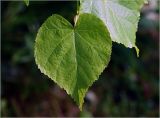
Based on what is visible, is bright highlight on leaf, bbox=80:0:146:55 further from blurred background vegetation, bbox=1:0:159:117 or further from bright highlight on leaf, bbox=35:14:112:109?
blurred background vegetation, bbox=1:0:159:117

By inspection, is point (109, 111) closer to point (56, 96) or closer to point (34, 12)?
point (56, 96)

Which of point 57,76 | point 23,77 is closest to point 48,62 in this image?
point 57,76

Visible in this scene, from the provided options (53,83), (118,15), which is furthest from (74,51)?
(53,83)

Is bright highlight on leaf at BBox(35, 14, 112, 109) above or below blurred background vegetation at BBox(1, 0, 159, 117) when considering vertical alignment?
above

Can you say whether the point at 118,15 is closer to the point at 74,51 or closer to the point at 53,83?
the point at 74,51

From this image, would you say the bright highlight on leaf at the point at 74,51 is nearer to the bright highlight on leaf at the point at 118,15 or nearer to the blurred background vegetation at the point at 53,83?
the bright highlight on leaf at the point at 118,15

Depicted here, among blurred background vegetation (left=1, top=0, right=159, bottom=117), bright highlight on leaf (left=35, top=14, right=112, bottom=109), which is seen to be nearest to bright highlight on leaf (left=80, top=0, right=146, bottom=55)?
bright highlight on leaf (left=35, top=14, right=112, bottom=109)

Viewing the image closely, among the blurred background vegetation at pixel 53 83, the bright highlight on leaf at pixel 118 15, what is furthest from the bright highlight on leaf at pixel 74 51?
the blurred background vegetation at pixel 53 83
